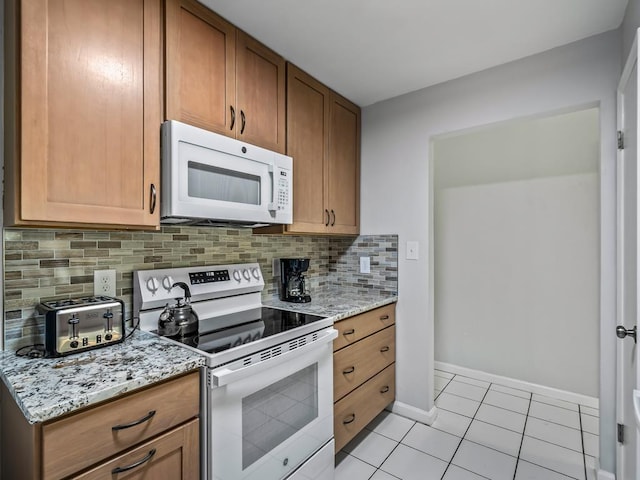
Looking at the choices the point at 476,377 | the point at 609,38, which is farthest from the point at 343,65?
the point at 476,377

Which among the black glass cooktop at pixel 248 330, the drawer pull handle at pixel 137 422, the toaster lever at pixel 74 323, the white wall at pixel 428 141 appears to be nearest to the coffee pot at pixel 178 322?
the black glass cooktop at pixel 248 330

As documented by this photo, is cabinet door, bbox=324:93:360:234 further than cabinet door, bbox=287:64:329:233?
Yes

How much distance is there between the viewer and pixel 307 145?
2115mm

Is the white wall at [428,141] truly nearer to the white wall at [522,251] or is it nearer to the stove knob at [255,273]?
the white wall at [522,251]

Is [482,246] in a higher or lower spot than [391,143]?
lower

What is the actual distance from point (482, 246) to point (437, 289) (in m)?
0.57

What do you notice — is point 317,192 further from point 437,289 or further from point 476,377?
point 476,377

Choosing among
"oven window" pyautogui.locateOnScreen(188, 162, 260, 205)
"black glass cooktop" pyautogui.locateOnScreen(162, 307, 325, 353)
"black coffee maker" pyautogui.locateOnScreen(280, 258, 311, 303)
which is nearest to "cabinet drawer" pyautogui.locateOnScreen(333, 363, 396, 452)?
"black glass cooktop" pyautogui.locateOnScreen(162, 307, 325, 353)

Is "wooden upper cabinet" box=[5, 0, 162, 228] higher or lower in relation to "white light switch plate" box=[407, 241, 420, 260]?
higher

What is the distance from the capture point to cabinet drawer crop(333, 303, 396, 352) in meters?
1.87

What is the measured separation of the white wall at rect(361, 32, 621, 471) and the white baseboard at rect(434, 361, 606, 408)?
90cm

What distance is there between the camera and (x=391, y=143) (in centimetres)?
247

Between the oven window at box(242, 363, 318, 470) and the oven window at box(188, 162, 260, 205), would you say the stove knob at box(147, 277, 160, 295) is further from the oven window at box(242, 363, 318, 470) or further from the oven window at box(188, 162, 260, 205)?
the oven window at box(242, 363, 318, 470)

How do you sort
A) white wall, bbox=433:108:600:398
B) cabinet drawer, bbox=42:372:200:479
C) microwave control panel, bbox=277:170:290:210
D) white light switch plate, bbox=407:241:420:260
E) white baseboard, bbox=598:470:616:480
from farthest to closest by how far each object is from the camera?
white wall, bbox=433:108:600:398, white light switch plate, bbox=407:241:420:260, microwave control panel, bbox=277:170:290:210, white baseboard, bbox=598:470:616:480, cabinet drawer, bbox=42:372:200:479
